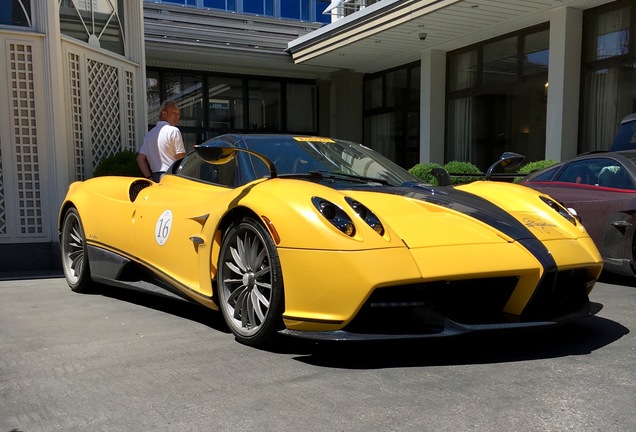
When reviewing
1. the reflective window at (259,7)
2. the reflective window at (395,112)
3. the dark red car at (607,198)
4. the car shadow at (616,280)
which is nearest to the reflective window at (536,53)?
the reflective window at (395,112)

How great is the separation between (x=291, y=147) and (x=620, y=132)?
415 cm

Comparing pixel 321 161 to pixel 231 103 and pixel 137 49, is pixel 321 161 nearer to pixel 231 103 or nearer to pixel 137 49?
pixel 137 49

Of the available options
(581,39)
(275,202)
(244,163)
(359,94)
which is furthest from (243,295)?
(359,94)

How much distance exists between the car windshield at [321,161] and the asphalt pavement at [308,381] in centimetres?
107

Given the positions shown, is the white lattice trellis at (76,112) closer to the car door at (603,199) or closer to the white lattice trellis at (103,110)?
the white lattice trellis at (103,110)

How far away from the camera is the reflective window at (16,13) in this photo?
6.55 m

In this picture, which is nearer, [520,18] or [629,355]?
[629,355]

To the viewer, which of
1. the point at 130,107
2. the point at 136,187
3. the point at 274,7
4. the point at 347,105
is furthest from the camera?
the point at 274,7

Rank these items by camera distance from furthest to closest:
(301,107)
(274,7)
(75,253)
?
(274,7) < (301,107) < (75,253)

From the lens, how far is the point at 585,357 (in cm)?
294

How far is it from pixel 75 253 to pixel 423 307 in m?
3.57

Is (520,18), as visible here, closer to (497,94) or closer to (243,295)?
(497,94)

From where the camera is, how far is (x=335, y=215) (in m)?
2.94

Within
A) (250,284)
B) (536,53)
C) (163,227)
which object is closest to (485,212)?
(250,284)
